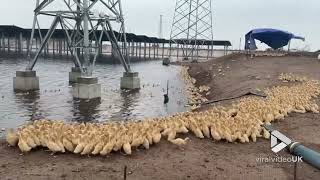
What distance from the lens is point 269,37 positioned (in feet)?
162

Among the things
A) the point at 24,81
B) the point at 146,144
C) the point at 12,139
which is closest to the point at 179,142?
the point at 146,144

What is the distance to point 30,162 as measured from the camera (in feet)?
26.3

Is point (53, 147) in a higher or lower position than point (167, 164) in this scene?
higher

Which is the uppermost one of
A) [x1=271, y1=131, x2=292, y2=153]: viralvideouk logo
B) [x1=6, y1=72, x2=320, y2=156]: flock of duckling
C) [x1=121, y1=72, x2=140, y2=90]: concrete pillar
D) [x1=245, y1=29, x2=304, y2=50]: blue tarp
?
[x1=245, y1=29, x2=304, y2=50]: blue tarp

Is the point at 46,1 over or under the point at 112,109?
over

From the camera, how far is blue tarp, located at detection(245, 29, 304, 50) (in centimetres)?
4759

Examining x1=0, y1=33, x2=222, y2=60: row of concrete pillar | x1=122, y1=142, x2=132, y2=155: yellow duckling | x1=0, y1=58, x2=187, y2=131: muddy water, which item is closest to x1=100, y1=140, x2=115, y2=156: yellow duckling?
x1=122, y1=142, x2=132, y2=155: yellow duckling

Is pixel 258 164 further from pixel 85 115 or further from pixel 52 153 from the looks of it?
pixel 85 115

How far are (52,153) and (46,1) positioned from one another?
2142 cm

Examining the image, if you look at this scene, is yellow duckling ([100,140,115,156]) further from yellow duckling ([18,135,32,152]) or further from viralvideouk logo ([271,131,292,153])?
viralvideouk logo ([271,131,292,153])

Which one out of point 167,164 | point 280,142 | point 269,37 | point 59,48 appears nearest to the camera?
point 280,142

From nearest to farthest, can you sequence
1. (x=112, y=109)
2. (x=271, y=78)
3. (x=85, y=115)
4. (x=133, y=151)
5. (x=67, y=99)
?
(x=133, y=151) < (x=85, y=115) < (x=112, y=109) < (x=67, y=99) < (x=271, y=78)

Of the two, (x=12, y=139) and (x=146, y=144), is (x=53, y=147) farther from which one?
(x=146, y=144)

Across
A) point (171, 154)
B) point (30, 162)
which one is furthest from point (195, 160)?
point (30, 162)
